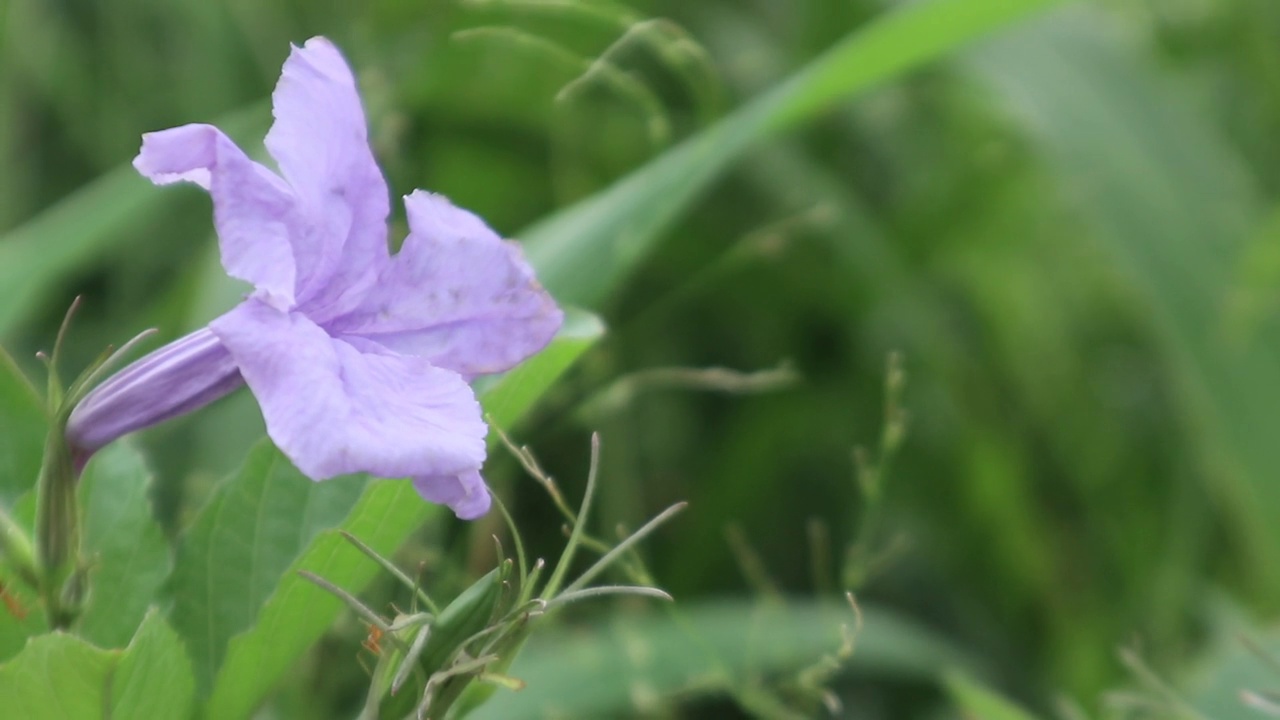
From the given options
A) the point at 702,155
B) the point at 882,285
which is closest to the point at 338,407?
the point at 702,155

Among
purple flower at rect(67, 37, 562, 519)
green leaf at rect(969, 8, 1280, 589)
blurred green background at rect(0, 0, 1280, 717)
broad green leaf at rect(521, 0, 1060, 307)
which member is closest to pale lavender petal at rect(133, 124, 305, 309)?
purple flower at rect(67, 37, 562, 519)

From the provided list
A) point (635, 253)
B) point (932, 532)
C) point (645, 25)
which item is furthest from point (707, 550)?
point (645, 25)

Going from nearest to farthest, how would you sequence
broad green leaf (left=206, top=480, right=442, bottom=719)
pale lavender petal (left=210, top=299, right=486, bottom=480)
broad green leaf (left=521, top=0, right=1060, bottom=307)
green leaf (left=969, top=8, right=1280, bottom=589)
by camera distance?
pale lavender petal (left=210, top=299, right=486, bottom=480), broad green leaf (left=206, top=480, right=442, bottom=719), broad green leaf (left=521, top=0, right=1060, bottom=307), green leaf (left=969, top=8, right=1280, bottom=589)

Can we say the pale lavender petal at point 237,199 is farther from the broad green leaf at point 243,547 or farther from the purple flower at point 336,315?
the broad green leaf at point 243,547

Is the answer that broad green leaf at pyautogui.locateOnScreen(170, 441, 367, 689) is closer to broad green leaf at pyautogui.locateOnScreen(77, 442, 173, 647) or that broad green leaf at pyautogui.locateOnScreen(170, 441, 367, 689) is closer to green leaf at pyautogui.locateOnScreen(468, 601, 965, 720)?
broad green leaf at pyautogui.locateOnScreen(77, 442, 173, 647)

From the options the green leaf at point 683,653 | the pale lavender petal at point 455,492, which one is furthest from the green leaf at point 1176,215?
the pale lavender petal at point 455,492

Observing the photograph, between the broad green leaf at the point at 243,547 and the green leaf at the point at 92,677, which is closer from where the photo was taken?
the green leaf at the point at 92,677

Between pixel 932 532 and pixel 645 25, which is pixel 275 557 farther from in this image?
pixel 932 532
